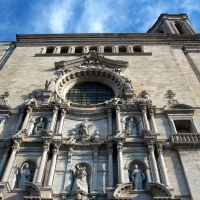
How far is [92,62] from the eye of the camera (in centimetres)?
2156

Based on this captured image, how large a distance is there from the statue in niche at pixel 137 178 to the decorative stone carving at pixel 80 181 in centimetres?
198

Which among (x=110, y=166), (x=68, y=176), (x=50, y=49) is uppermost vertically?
(x=50, y=49)

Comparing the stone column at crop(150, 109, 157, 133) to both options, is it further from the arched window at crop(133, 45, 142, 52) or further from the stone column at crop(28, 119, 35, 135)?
the arched window at crop(133, 45, 142, 52)

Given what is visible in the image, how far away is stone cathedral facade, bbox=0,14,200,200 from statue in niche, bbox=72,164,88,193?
43 millimetres

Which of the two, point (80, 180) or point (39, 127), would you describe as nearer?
point (80, 180)

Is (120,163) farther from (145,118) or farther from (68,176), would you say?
(145,118)

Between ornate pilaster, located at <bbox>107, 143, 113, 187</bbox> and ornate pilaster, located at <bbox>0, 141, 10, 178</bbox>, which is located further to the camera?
ornate pilaster, located at <bbox>0, 141, 10, 178</bbox>

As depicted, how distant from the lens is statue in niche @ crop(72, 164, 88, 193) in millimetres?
11734

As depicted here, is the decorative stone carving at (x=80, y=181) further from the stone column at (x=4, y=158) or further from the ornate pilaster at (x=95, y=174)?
the stone column at (x=4, y=158)

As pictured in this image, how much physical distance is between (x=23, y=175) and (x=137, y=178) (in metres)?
4.79

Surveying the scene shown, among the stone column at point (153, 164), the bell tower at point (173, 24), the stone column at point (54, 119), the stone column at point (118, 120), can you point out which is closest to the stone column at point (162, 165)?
the stone column at point (153, 164)

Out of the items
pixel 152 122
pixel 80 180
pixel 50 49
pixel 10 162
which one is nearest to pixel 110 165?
pixel 80 180

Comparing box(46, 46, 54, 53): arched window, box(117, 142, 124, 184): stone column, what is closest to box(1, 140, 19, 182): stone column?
box(117, 142, 124, 184): stone column

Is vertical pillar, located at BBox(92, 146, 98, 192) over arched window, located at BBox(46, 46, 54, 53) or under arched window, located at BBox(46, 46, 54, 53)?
under
